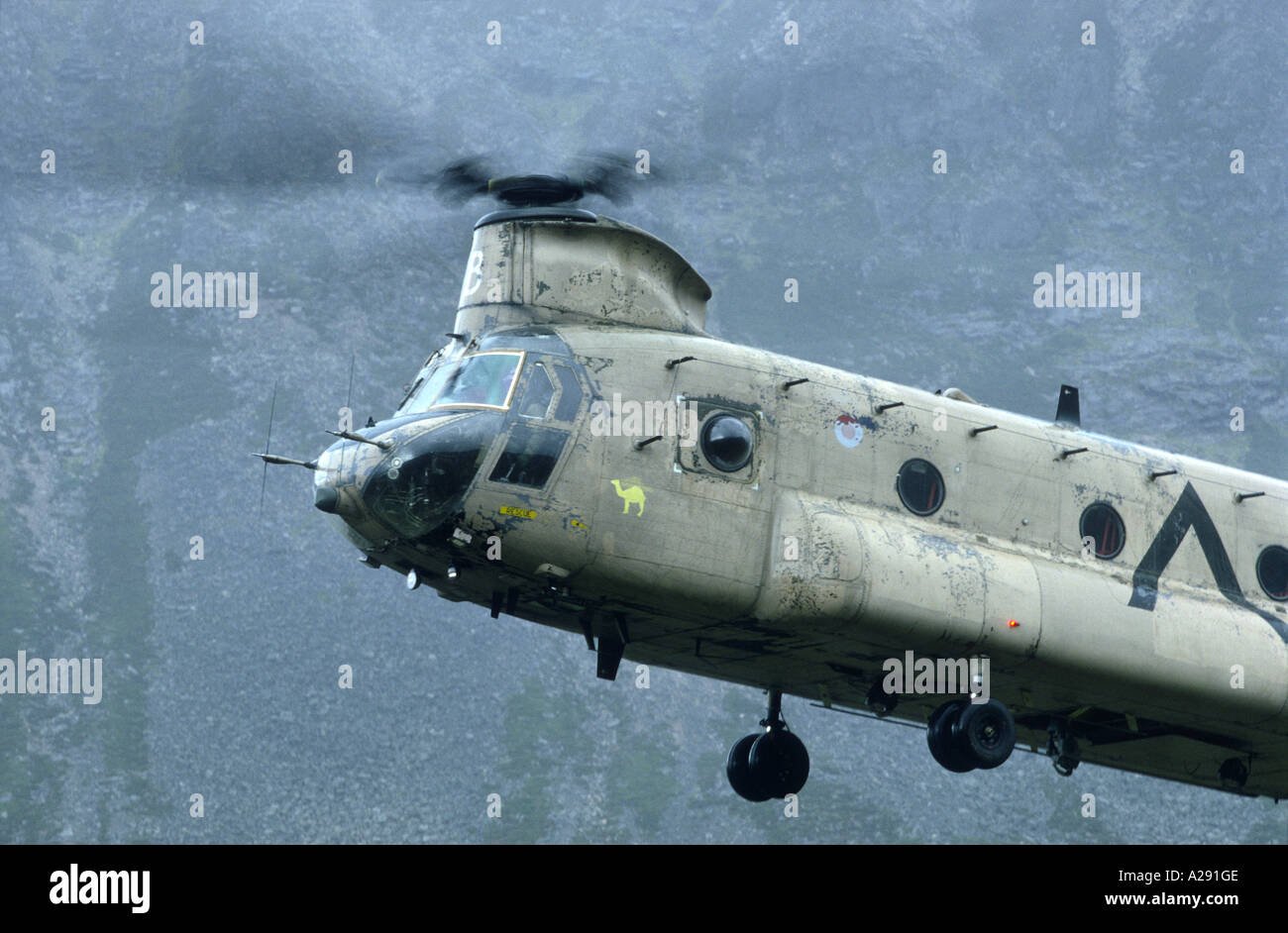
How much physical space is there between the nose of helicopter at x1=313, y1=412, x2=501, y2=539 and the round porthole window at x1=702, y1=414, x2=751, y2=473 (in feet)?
7.39

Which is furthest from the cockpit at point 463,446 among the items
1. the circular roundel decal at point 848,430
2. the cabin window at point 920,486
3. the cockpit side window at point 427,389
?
the cabin window at point 920,486

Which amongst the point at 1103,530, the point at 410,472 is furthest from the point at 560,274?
the point at 1103,530

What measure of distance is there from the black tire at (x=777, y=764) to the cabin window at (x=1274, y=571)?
6.25 meters

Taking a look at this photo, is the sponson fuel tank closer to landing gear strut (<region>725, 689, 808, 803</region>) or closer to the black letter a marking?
landing gear strut (<region>725, 689, 808, 803</region>)

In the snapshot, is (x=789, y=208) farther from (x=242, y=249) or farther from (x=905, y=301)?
(x=242, y=249)

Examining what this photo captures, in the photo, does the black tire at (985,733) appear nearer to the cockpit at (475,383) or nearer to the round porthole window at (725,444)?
the round porthole window at (725,444)

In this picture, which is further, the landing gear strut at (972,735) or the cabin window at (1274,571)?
the cabin window at (1274,571)

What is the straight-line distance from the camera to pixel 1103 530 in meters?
17.2

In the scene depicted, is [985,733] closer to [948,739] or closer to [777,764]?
[948,739]

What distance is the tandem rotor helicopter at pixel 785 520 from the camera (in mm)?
14625

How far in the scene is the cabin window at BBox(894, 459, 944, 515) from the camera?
16.2 m

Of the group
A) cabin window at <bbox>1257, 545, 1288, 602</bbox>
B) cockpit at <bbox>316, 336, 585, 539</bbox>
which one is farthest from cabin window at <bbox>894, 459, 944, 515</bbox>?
cabin window at <bbox>1257, 545, 1288, 602</bbox>

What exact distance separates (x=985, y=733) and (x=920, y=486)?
288 cm
